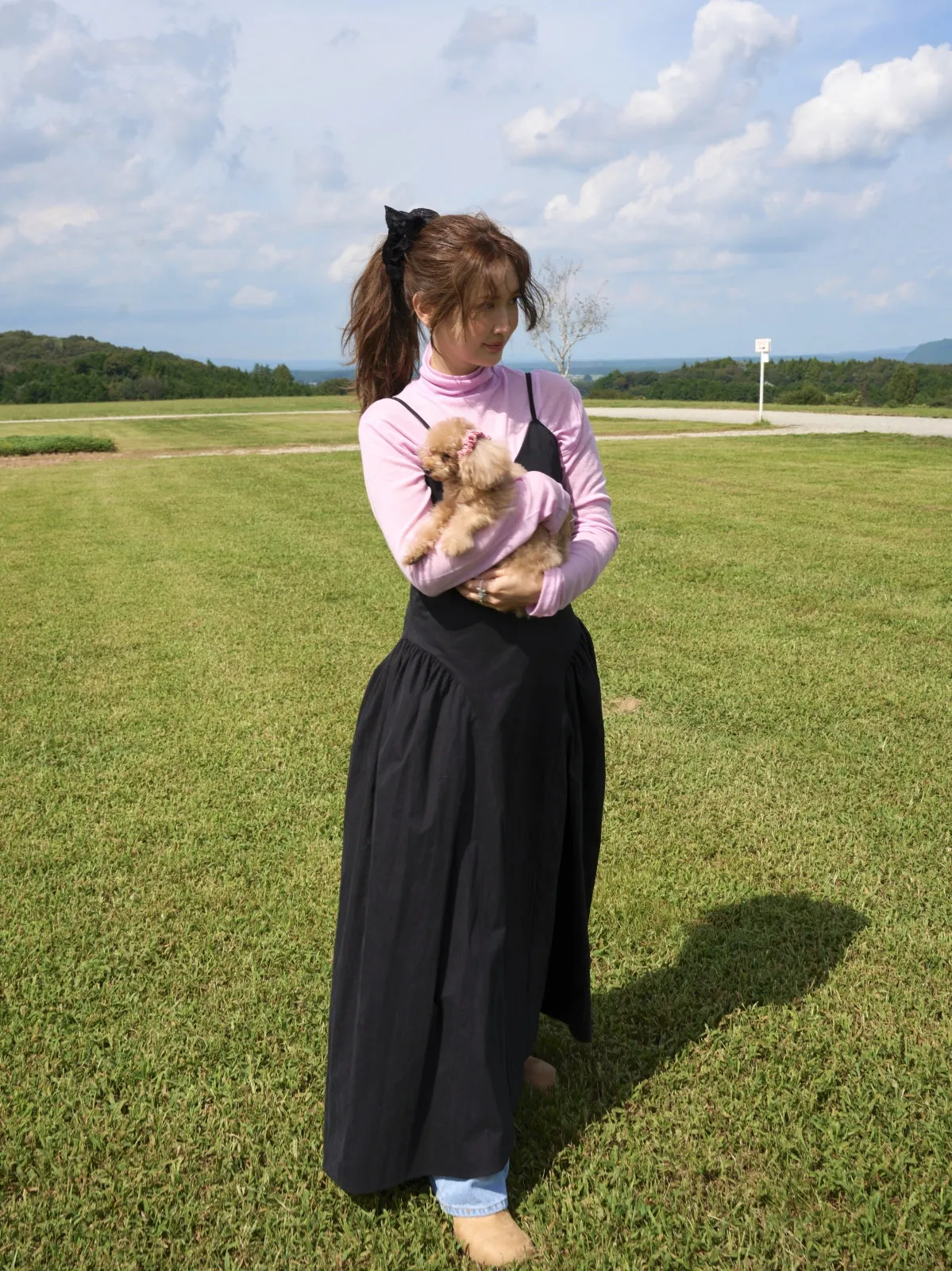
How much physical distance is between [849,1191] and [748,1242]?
0.96 ft

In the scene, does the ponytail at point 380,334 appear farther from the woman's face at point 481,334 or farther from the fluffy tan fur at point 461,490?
the fluffy tan fur at point 461,490

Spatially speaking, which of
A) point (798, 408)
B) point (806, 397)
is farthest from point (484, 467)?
point (806, 397)

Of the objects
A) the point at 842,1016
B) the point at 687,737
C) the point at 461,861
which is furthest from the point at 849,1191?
the point at 687,737

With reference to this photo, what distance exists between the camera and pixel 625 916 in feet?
11.6

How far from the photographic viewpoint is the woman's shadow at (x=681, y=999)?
102 inches

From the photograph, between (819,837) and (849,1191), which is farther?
(819,837)

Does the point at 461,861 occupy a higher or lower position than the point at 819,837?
higher

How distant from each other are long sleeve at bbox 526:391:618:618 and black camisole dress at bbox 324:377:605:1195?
52 millimetres

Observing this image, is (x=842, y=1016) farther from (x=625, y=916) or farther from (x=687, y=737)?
(x=687, y=737)

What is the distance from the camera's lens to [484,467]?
187 centimetres

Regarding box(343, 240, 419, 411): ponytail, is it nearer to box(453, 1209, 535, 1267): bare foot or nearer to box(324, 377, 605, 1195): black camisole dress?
box(324, 377, 605, 1195): black camisole dress

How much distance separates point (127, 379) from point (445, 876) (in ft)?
189

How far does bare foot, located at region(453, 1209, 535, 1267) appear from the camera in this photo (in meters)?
2.16

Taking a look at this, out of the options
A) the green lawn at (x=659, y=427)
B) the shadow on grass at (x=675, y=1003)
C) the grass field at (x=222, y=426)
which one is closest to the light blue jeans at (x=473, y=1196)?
the shadow on grass at (x=675, y=1003)
